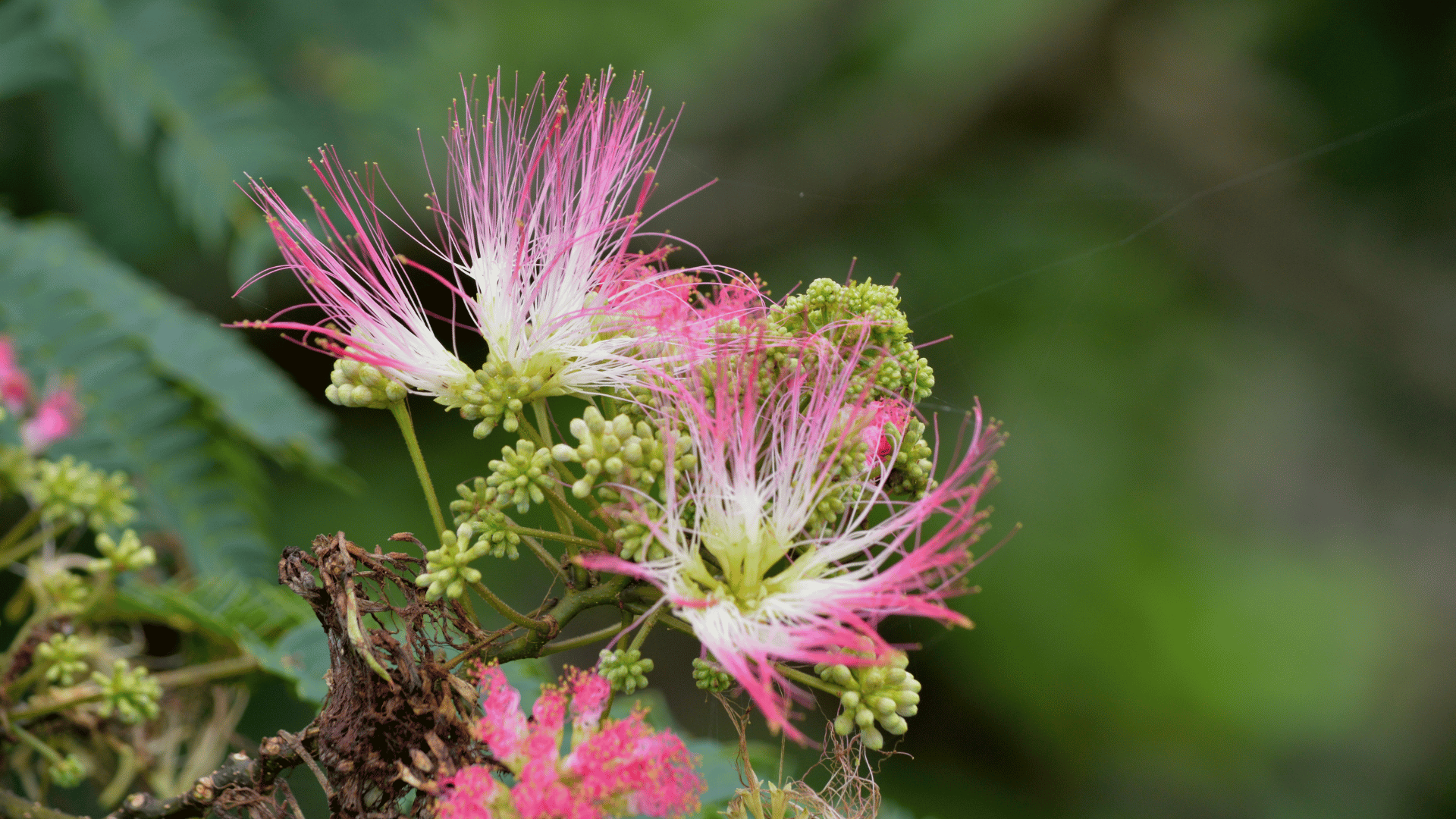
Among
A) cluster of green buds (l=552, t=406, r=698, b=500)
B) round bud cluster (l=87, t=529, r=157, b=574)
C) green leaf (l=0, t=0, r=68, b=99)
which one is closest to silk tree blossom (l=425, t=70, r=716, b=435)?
cluster of green buds (l=552, t=406, r=698, b=500)

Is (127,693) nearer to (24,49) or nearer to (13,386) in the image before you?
(13,386)

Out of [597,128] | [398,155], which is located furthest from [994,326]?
[597,128]

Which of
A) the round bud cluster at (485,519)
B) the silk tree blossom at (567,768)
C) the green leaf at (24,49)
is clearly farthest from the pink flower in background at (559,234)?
the green leaf at (24,49)

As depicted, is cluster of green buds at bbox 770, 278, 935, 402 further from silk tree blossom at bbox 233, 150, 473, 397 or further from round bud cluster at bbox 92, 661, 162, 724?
round bud cluster at bbox 92, 661, 162, 724

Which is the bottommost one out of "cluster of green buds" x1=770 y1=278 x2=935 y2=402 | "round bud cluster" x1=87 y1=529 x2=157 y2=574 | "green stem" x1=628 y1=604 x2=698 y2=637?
"round bud cluster" x1=87 y1=529 x2=157 y2=574

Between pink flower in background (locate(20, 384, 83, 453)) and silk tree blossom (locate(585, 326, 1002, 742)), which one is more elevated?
silk tree blossom (locate(585, 326, 1002, 742))

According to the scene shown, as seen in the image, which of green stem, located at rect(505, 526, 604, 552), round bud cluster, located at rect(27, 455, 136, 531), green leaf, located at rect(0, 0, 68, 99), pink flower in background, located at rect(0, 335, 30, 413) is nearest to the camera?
green stem, located at rect(505, 526, 604, 552)

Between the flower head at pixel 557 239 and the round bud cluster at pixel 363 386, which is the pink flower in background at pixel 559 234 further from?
the round bud cluster at pixel 363 386

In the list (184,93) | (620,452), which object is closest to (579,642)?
(620,452)
